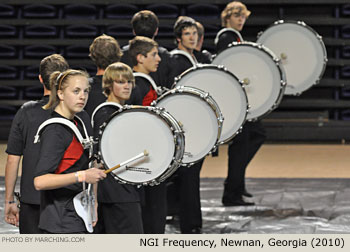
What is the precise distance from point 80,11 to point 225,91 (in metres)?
5.71

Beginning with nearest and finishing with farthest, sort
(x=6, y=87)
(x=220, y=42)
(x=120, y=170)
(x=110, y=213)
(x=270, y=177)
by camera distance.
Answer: (x=120, y=170), (x=110, y=213), (x=220, y=42), (x=270, y=177), (x=6, y=87)

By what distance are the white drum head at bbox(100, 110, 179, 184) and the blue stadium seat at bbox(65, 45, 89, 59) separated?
6.86 meters

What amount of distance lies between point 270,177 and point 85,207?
4426mm

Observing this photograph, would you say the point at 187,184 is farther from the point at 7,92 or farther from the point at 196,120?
the point at 7,92

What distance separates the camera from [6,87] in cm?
1048

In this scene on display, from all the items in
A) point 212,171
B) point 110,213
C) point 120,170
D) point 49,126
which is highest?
point 49,126

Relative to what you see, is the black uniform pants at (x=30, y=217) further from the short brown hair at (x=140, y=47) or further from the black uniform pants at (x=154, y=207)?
the short brown hair at (x=140, y=47)

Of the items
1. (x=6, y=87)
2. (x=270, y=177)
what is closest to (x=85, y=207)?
(x=270, y=177)

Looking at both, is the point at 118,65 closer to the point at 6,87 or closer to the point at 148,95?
the point at 148,95

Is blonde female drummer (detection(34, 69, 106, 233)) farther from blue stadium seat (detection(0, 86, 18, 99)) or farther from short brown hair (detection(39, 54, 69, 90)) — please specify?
blue stadium seat (detection(0, 86, 18, 99))

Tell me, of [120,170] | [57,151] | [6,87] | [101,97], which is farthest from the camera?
[6,87]

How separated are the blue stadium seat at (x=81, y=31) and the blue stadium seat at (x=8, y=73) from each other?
0.83m

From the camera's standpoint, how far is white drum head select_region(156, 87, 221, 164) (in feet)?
15.2

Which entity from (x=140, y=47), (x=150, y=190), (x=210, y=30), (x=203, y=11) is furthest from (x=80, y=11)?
(x=150, y=190)
